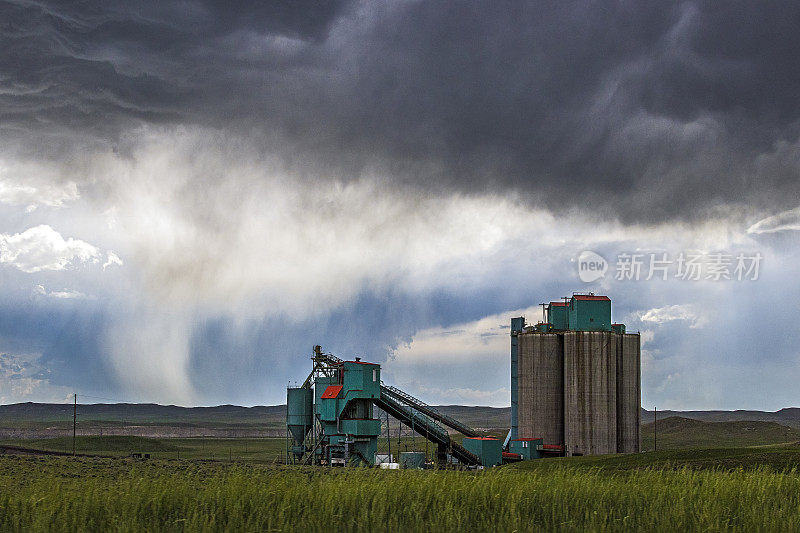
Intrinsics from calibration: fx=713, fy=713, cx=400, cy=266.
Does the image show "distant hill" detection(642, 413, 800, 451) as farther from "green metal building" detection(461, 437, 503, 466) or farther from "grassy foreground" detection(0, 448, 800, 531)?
"grassy foreground" detection(0, 448, 800, 531)

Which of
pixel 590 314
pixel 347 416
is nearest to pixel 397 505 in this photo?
pixel 347 416

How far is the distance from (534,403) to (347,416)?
22.0 m

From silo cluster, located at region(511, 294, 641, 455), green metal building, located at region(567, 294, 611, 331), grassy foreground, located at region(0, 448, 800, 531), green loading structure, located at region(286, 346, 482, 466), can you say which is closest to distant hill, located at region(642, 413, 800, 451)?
silo cluster, located at region(511, 294, 641, 455)

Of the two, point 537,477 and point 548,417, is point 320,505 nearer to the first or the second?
point 537,477

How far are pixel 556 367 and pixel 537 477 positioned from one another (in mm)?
60799

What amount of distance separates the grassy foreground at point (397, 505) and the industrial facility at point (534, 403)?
167ft

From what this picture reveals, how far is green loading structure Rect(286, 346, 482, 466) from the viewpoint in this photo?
2625 inches

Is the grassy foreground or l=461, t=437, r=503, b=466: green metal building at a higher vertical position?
the grassy foreground

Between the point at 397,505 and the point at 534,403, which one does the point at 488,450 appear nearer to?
the point at 534,403

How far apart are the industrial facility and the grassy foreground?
5090 centimetres

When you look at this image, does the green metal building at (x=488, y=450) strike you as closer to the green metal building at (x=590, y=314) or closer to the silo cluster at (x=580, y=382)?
the silo cluster at (x=580, y=382)

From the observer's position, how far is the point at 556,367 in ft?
253

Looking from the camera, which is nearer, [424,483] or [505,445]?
[424,483]

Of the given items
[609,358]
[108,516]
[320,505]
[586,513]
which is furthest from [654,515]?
[609,358]
